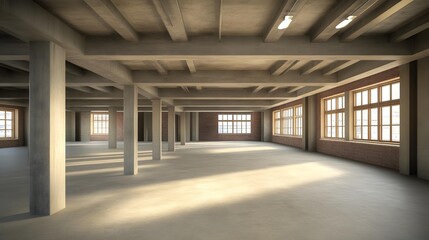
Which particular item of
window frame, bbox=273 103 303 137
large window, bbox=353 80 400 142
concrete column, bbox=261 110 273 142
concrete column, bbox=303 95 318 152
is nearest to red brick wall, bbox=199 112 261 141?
concrete column, bbox=261 110 273 142

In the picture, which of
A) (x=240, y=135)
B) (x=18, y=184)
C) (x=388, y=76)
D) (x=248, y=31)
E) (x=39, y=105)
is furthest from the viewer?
(x=240, y=135)

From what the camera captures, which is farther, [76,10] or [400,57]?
[400,57]

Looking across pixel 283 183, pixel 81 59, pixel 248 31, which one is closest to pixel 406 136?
pixel 283 183

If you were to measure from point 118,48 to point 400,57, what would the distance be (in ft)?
23.3

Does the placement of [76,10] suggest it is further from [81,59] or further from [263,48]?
[263,48]

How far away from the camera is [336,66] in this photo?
9953 millimetres

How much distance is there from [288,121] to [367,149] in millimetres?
13510

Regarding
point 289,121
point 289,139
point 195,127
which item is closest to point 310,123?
point 289,139

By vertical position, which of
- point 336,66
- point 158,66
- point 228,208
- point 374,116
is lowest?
point 228,208

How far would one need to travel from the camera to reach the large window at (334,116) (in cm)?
1598

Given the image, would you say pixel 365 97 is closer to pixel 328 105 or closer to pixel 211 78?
pixel 328 105

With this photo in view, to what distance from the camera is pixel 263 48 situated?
6.95m

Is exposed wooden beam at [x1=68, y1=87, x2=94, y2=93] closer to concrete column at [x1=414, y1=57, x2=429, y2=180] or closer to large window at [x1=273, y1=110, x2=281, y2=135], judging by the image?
concrete column at [x1=414, y1=57, x2=429, y2=180]

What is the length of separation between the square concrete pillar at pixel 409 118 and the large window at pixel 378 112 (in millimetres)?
1864
